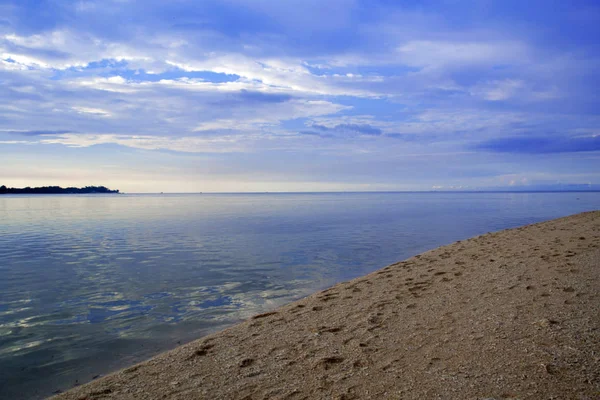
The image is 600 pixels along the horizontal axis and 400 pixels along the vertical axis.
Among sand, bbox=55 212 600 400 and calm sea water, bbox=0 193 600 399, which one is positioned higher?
sand, bbox=55 212 600 400

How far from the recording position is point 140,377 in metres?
6.88

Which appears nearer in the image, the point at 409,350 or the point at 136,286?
the point at 409,350

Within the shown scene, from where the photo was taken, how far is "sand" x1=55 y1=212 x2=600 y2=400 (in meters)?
5.38

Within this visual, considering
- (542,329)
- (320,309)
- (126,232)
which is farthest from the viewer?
(126,232)

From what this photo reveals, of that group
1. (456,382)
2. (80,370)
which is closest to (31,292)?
(80,370)

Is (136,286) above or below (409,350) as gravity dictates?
below

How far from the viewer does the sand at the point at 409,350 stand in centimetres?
538

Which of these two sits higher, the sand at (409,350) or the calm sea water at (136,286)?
the sand at (409,350)

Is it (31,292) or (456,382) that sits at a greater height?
(456,382)

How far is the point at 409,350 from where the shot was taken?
6.68 m

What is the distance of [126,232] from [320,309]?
27.4 metres

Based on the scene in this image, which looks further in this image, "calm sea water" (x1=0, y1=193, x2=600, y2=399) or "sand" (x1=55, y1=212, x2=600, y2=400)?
"calm sea water" (x1=0, y1=193, x2=600, y2=399)

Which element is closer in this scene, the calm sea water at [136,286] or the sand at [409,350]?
the sand at [409,350]

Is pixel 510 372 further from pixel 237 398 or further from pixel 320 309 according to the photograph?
pixel 320 309
